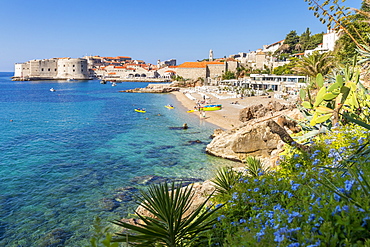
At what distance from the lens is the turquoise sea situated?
8047mm

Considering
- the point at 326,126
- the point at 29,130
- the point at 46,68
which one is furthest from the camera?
the point at 46,68

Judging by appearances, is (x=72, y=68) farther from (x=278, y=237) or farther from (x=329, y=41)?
(x=278, y=237)

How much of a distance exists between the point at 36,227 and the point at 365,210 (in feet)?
27.1

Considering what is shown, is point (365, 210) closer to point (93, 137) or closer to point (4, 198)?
point (4, 198)

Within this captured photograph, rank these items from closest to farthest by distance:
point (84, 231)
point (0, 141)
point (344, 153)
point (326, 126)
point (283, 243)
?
1. point (283, 243)
2. point (344, 153)
3. point (326, 126)
4. point (84, 231)
5. point (0, 141)

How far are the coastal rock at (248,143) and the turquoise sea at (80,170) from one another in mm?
566

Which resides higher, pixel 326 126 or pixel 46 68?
pixel 46 68

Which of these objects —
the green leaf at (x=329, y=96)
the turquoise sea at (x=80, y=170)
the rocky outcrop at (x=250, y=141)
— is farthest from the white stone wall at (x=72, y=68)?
the green leaf at (x=329, y=96)

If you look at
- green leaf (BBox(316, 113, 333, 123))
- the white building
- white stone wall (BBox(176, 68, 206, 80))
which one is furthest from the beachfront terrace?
the white building

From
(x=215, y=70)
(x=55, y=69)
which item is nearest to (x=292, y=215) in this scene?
(x=215, y=70)

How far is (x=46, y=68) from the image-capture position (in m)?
118

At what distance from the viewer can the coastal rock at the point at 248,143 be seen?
12367mm

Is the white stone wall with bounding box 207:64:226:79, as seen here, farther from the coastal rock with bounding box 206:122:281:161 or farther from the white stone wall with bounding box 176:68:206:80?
the coastal rock with bounding box 206:122:281:161

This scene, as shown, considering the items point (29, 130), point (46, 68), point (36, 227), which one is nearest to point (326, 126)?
point (36, 227)
